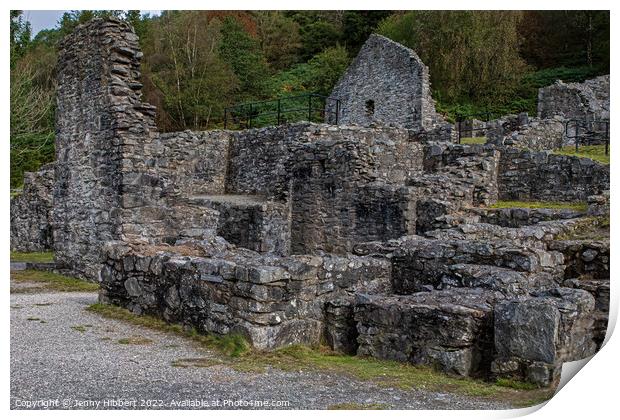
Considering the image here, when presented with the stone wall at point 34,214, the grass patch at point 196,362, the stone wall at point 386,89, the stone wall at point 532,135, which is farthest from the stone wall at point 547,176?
the stone wall at point 34,214

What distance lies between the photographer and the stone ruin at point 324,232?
6.64 meters

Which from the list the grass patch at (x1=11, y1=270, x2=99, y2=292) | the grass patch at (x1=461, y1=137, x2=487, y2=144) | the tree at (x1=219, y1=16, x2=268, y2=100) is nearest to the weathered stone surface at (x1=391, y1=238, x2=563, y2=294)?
the grass patch at (x1=11, y1=270, x2=99, y2=292)

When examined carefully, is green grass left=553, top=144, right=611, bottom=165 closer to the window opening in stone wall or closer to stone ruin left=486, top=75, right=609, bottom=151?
stone ruin left=486, top=75, right=609, bottom=151

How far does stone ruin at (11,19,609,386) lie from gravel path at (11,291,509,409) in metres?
A: 0.75

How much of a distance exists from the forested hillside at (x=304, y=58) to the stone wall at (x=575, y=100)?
0.67 metres

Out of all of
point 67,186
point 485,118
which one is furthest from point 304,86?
point 67,186

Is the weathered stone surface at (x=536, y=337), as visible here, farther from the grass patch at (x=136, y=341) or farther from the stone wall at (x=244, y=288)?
the grass patch at (x=136, y=341)

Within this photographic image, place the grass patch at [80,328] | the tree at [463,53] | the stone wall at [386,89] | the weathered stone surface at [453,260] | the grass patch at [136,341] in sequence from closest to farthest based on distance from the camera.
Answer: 1. the grass patch at [136,341]
2. the grass patch at [80,328]
3. the weathered stone surface at [453,260]
4. the tree at [463,53]
5. the stone wall at [386,89]

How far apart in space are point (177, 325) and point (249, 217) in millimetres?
10543

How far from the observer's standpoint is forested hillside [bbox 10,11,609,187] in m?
26.9

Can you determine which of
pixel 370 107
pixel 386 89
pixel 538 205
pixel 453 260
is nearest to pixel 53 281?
pixel 453 260

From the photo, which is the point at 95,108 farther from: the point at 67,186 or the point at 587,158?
the point at 587,158

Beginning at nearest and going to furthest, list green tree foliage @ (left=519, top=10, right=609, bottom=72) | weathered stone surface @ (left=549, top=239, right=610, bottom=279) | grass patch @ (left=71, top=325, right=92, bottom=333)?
grass patch @ (left=71, top=325, right=92, bottom=333) < green tree foliage @ (left=519, top=10, right=609, bottom=72) < weathered stone surface @ (left=549, top=239, right=610, bottom=279)

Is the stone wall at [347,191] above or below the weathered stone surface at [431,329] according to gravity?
above
